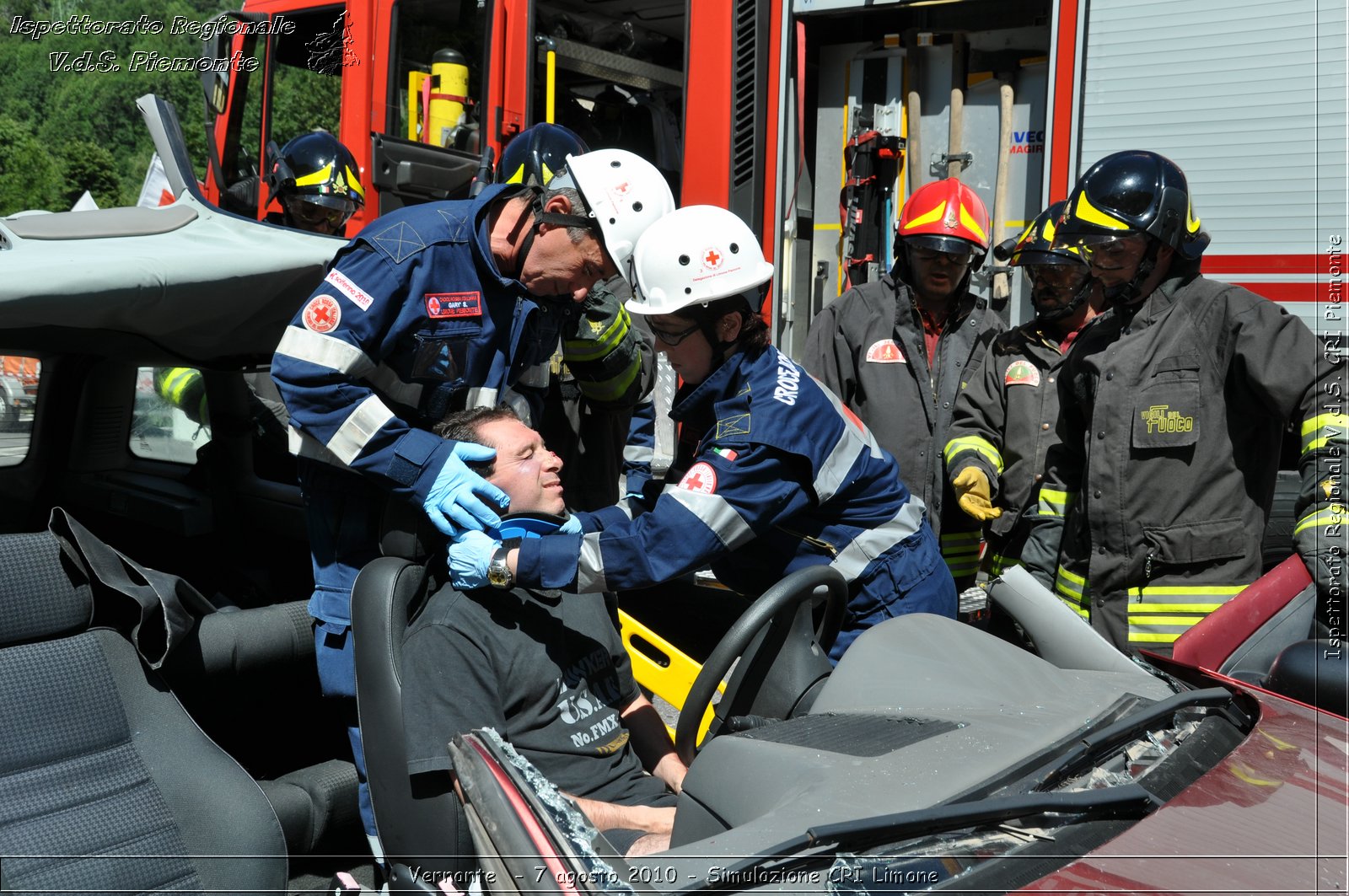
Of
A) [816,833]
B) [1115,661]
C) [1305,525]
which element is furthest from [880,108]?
[816,833]

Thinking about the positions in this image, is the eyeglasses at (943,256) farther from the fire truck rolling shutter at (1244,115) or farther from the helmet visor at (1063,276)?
the fire truck rolling shutter at (1244,115)

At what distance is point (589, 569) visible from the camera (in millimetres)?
2258

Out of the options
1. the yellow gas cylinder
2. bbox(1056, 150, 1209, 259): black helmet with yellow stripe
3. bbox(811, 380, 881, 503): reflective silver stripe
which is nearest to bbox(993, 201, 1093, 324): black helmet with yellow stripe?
bbox(1056, 150, 1209, 259): black helmet with yellow stripe

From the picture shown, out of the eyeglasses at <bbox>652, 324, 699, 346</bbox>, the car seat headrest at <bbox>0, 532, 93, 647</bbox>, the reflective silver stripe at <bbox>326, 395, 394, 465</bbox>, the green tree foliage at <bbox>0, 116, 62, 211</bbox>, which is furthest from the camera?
the green tree foliage at <bbox>0, 116, 62, 211</bbox>

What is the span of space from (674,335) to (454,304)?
542mm

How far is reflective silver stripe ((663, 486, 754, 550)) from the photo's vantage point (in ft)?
7.57

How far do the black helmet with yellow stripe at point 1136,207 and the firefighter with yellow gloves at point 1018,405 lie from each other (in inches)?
12.0

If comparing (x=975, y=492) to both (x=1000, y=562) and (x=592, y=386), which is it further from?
(x=592, y=386)

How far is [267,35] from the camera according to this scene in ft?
22.5

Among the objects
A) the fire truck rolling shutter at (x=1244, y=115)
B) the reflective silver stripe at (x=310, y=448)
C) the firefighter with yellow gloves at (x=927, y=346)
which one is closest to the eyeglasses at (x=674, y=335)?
the reflective silver stripe at (x=310, y=448)

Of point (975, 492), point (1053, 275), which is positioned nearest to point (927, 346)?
point (1053, 275)

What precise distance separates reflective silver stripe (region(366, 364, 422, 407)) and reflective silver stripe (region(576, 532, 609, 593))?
67 centimetres

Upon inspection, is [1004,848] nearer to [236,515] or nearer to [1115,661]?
[1115,661]

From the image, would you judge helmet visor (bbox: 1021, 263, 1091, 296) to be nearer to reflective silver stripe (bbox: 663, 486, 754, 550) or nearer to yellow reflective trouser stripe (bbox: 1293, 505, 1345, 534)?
yellow reflective trouser stripe (bbox: 1293, 505, 1345, 534)
